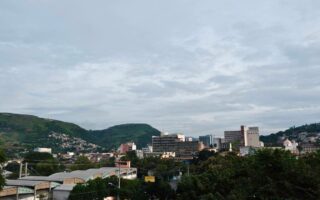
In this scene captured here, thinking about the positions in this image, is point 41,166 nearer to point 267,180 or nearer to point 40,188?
point 40,188

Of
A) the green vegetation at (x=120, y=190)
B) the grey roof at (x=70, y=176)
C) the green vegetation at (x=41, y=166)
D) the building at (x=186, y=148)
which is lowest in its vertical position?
the green vegetation at (x=120, y=190)

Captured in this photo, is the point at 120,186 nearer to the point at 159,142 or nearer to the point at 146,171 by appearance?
the point at 146,171

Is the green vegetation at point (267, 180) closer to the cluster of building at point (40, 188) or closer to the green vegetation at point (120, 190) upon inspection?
the green vegetation at point (120, 190)

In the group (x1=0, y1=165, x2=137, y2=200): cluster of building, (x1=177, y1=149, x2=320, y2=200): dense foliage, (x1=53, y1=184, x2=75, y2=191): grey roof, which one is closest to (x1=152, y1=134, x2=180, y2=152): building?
(x1=0, y1=165, x2=137, y2=200): cluster of building

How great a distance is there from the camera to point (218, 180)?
1468 inches

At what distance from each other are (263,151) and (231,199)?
4397 mm

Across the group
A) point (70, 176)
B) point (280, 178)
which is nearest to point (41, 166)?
point (70, 176)

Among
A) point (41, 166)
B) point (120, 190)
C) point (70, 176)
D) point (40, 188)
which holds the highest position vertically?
point (41, 166)

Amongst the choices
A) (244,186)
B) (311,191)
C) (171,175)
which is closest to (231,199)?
(244,186)

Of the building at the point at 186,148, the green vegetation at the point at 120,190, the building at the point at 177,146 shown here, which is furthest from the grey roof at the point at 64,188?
the building at the point at 177,146

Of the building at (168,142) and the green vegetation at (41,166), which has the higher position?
the building at (168,142)

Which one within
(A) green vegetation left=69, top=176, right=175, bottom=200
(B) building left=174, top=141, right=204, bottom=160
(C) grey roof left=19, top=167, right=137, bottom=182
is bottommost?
(A) green vegetation left=69, top=176, right=175, bottom=200

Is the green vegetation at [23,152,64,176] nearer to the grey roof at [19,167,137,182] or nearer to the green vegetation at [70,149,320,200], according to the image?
the grey roof at [19,167,137,182]

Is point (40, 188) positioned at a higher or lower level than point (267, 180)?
lower
